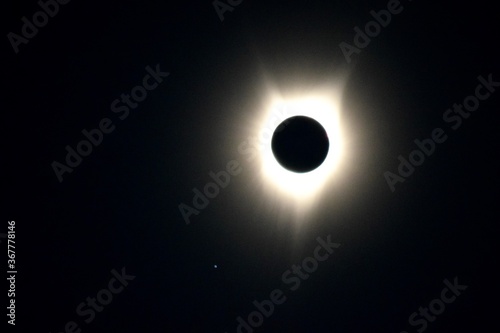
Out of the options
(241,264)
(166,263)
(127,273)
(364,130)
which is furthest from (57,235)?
(364,130)

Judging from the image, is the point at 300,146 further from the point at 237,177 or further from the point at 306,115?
the point at 237,177

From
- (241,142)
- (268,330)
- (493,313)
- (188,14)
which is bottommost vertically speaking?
(493,313)

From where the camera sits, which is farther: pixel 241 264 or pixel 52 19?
pixel 241 264

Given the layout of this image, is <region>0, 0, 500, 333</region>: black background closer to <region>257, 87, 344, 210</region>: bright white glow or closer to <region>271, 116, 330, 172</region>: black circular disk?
<region>257, 87, 344, 210</region>: bright white glow

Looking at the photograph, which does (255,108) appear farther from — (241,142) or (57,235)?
(57,235)

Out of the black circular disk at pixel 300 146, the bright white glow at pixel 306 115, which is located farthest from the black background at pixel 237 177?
the black circular disk at pixel 300 146

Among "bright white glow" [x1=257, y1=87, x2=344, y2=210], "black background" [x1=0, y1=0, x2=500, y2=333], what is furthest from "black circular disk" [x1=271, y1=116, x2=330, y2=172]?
"black background" [x1=0, y1=0, x2=500, y2=333]
